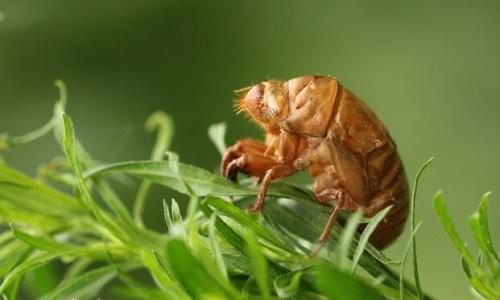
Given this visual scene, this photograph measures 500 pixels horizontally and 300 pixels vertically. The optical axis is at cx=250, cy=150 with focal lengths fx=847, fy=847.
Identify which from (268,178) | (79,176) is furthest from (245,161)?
(79,176)

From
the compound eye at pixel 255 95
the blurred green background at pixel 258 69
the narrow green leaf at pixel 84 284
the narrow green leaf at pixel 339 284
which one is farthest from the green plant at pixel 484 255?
the blurred green background at pixel 258 69

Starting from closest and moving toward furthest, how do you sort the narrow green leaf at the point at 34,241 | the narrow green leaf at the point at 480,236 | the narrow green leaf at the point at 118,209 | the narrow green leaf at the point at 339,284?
1. the narrow green leaf at the point at 339,284
2. the narrow green leaf at the point at 480,236
3. the narrow green leaf at the point at 34,241
4. the narrow green leaf at the point at 118,209

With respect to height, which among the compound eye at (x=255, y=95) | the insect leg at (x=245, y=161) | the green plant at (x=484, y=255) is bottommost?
the green plant at (x=484, y=255)

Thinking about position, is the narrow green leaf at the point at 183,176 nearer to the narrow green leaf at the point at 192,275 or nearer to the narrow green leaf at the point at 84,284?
the narrow green leaf at the point at 84,284

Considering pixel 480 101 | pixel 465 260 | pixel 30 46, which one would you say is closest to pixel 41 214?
pixel 465 260

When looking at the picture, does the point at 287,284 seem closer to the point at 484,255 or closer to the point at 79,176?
the point at 484,255

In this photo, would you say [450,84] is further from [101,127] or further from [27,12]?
[27,12]

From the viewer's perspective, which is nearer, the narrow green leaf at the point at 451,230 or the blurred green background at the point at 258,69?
the narrow green leaf at the point at 451,230

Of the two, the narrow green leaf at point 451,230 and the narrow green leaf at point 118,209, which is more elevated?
the narrow green leaf at point 118,209

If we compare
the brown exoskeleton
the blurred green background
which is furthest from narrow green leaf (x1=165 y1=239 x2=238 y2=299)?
the blurred green background
